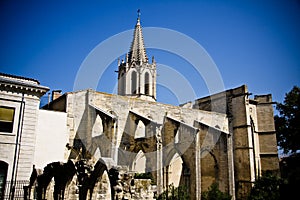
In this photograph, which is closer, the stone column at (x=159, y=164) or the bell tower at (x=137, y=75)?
the stone column at (x=159, y=164)

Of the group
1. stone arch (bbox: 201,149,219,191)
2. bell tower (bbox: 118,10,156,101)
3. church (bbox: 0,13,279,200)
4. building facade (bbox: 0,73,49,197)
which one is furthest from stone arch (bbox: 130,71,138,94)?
building facade (bbox: 0,73,49,197)

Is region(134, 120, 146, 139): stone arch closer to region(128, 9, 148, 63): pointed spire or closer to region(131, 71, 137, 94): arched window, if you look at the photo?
region(131, 71, 137, 94): arched window

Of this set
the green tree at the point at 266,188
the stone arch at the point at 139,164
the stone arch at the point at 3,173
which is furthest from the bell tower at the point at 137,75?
the stone arch at the point at 3,173

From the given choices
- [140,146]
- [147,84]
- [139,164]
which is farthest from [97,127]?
[147,84]

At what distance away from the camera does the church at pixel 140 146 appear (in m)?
12.9

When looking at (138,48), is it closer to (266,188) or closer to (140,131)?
(140,131)

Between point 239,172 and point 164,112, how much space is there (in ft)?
28.7

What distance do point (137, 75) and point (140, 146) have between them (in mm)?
16958

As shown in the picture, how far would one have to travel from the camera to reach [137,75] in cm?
3528

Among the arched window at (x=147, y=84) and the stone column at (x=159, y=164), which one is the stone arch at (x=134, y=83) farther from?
the stone column at (x=159, y=164)

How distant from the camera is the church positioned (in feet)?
42.2

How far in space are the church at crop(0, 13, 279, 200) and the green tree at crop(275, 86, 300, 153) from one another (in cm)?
99

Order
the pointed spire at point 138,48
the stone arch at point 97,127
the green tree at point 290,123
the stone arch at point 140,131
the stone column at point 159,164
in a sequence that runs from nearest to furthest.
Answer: the stone column at point 159,164
the stone arch at point 97,127
the stone arch at point 140,131
the green tree at point 290,123
the pointed spire at point 138,48

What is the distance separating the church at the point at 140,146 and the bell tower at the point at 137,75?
957 cm
